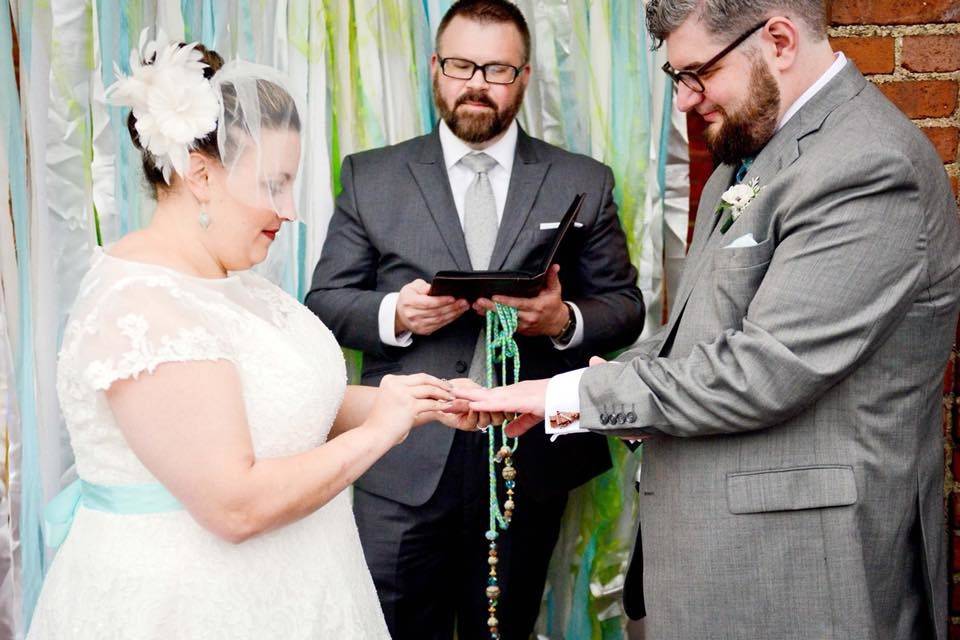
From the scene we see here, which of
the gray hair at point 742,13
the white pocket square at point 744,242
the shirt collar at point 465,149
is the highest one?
the gray hair at point 742,13

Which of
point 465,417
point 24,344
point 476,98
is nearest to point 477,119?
point 476,98

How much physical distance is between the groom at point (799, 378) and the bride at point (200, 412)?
583 millimetres

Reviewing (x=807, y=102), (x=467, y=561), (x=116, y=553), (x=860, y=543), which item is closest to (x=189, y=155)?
(x=116, y=553)

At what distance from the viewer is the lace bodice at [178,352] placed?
1736mm

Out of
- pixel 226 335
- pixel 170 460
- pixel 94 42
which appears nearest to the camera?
pixel 170 460

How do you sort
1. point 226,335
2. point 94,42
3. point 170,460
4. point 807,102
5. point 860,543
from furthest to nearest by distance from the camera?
point 94,42
point 807,102
point 860,543
point 226,335
point 170,460

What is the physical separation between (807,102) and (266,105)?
1043mm

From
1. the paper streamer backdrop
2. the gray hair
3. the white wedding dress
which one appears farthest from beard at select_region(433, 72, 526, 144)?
the white wedding dress

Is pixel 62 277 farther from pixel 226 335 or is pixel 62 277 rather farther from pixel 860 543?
pixel 860 543

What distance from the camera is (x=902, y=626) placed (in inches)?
83.7

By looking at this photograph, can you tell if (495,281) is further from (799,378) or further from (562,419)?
(799,378)

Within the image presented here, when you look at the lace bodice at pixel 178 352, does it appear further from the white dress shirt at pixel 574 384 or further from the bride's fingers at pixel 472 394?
the white dress shirt at pixel 574 384

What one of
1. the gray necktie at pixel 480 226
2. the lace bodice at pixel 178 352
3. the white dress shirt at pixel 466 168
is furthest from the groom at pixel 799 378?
the white dress shirt at pixel 466 168

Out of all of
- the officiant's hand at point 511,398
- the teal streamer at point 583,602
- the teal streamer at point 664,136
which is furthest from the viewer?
the teal streamer at point 583,602
